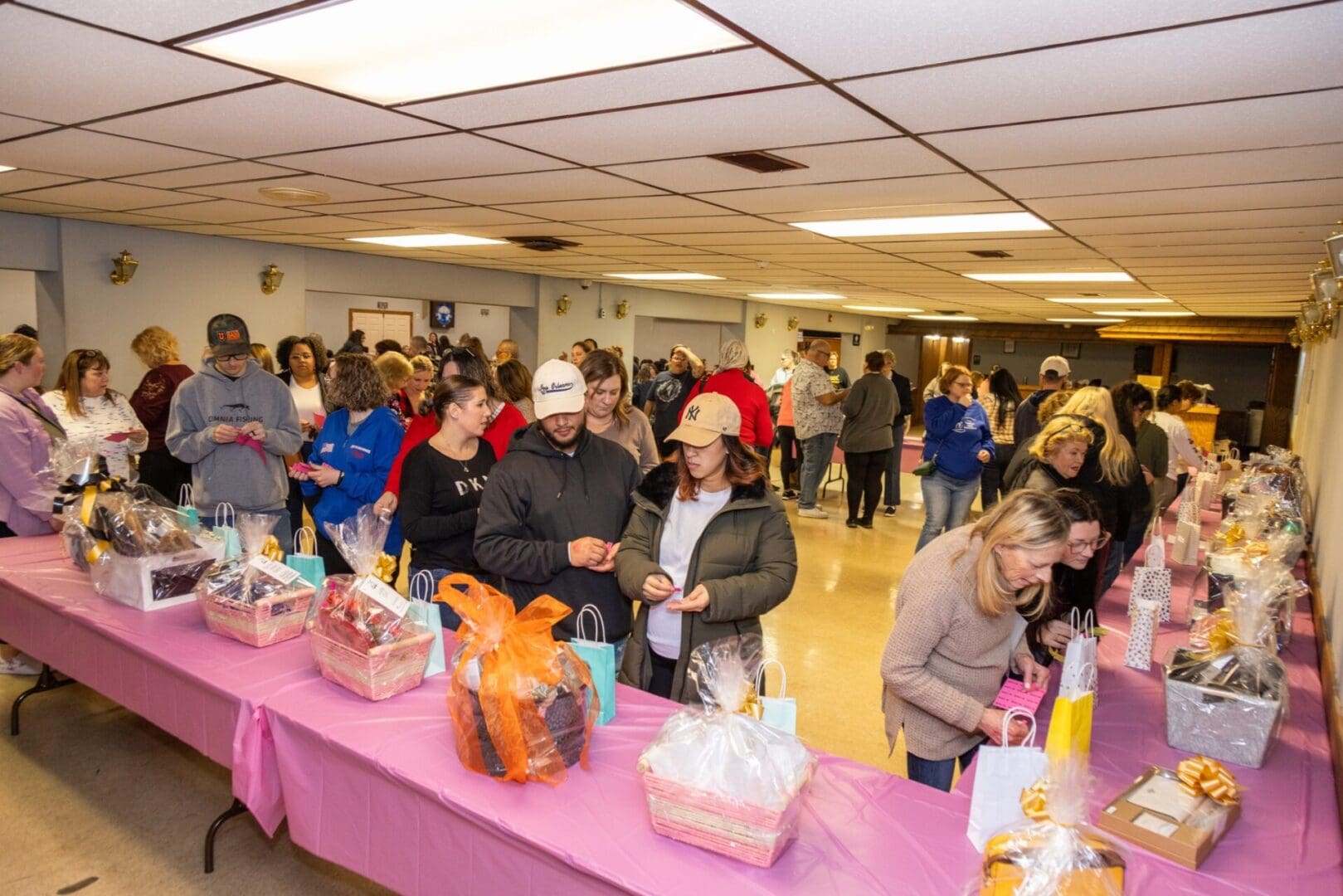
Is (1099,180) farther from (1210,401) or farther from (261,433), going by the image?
(1210,401)

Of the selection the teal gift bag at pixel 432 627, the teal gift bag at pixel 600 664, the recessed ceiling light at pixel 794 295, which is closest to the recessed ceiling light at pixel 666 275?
the recessed ceiling light at pixel 794 295

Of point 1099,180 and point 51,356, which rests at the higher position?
point 1099,180

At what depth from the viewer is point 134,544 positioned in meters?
2.51

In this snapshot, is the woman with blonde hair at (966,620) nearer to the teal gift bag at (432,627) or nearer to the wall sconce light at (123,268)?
the teal gift bag at (432,627)

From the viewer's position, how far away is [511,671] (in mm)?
1579

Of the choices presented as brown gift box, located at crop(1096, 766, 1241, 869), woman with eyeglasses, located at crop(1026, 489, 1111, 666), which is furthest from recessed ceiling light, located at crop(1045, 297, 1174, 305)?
brown gift box, located at crop(1096, 766, 1241, 869)

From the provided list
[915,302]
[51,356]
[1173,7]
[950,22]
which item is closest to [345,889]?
[950,22]

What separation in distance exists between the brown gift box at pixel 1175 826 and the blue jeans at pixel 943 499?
4.26 m

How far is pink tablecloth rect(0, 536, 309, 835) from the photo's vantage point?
1968 mm

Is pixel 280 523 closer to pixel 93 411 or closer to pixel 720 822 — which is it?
pixel 93 411

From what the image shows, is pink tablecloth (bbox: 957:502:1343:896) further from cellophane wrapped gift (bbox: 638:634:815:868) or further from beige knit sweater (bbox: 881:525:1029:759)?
cellophane wrapped gift (bbox: 638:634:815:868)

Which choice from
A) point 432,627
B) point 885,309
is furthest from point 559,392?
point 885,309

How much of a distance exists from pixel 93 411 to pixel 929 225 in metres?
4.38

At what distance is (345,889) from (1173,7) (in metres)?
2.82
